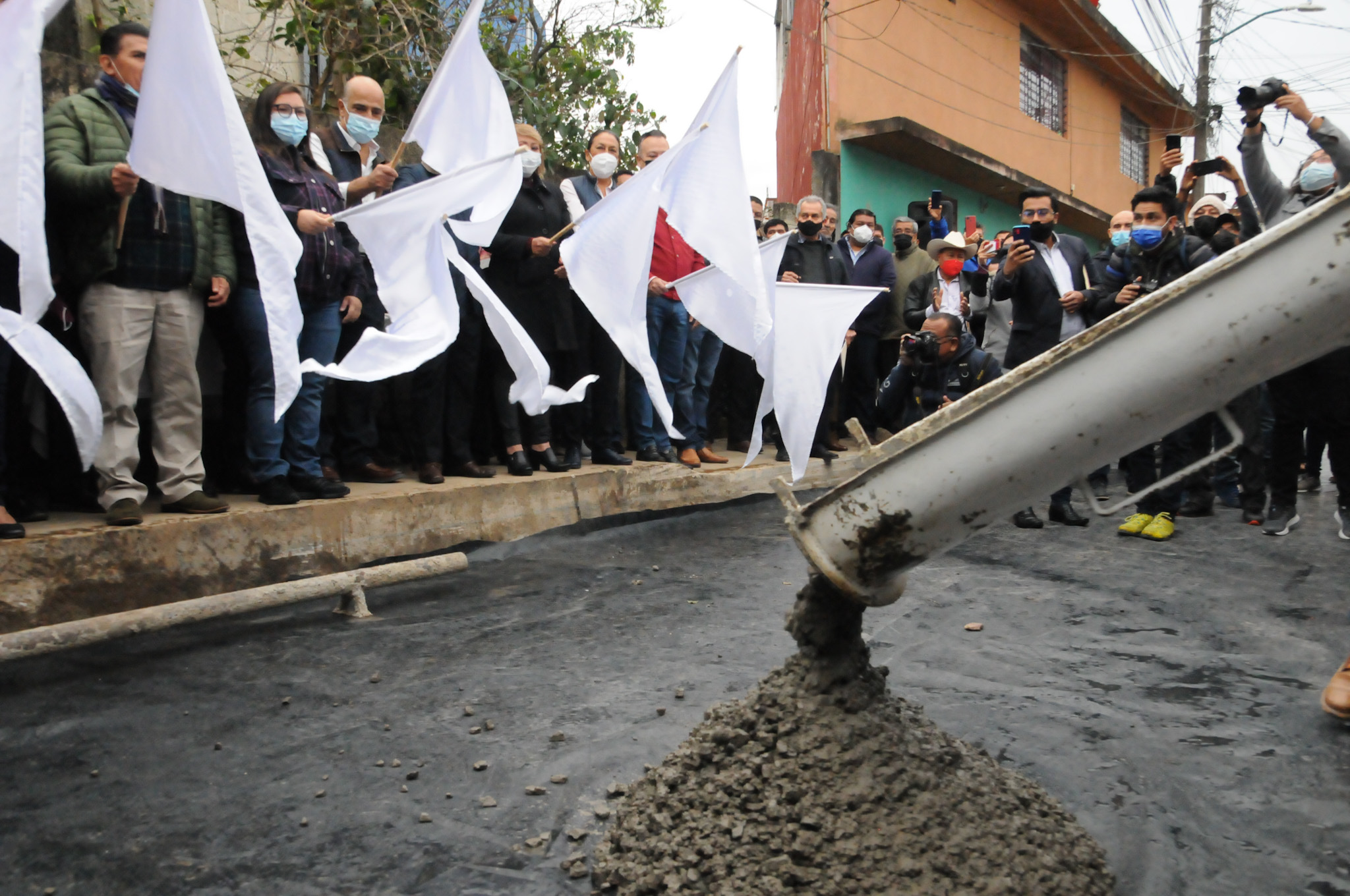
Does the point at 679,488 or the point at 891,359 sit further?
the point at 891,359

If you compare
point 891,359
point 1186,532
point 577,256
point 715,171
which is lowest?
point 1186,532

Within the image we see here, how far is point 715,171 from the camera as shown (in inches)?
203

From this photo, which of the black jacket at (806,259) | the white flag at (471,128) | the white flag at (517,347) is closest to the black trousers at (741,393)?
the black jacket at (806,259)

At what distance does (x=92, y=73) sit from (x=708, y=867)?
195 inches

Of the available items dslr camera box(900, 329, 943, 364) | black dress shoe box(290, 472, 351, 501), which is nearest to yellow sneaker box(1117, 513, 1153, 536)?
dslr camera box(900, 329, 943, 364)

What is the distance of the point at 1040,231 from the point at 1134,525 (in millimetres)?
2035

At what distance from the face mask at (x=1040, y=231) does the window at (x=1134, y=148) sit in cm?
1698

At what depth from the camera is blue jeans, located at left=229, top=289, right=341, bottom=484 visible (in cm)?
465

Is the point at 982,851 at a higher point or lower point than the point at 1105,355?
lower

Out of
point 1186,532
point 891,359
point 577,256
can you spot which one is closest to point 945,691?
point 577,256

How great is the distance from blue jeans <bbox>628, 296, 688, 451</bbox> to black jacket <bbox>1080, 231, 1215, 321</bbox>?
267 centimetres

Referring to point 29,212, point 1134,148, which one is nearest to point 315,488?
point 29,212

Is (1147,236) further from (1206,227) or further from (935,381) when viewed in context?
(935,381)

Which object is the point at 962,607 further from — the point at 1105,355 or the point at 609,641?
the point at 1105,355
